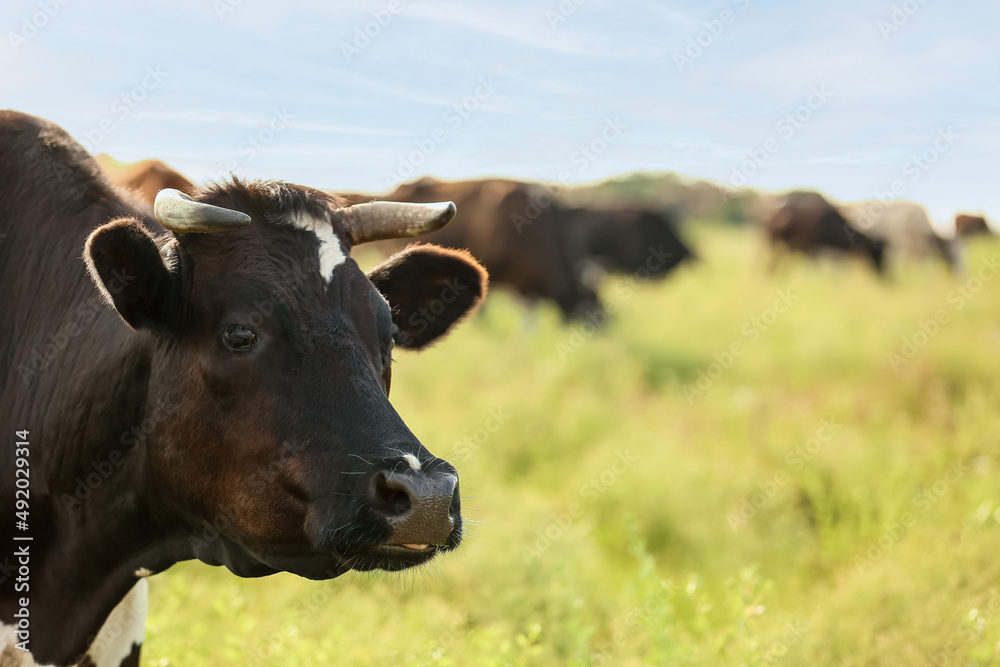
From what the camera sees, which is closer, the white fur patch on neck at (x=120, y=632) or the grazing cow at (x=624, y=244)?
the white fur patch on neck at (x=120, y=632)

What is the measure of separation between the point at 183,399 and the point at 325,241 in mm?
628

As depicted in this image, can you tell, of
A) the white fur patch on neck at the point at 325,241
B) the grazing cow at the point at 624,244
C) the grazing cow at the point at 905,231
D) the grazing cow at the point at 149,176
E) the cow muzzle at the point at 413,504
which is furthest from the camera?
the grazing cow at the point at 905,231

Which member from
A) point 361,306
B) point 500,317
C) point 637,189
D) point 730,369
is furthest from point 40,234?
point 637,189

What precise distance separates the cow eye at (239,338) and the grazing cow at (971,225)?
111 ft

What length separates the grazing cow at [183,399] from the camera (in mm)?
2447

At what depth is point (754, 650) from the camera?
4.11m

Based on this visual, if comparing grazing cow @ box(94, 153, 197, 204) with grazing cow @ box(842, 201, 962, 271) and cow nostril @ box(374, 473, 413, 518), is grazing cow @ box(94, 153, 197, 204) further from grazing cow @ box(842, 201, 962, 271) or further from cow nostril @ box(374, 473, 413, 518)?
grazing cow @ box(842, 201, 962, 271)

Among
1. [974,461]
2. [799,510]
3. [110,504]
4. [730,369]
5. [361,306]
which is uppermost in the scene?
[361,306]

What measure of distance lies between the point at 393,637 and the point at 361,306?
2.54 meters

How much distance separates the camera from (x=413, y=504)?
7.58 ft

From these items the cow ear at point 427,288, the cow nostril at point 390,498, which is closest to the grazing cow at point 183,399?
the cow nostril at point 390,498

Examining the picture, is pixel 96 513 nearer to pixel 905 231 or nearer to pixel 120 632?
pixel 120 632

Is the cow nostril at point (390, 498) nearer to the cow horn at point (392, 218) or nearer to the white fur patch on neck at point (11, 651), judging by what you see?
the cow horn at point (392, 218)

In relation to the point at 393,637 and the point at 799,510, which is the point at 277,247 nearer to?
the point at 393,637
